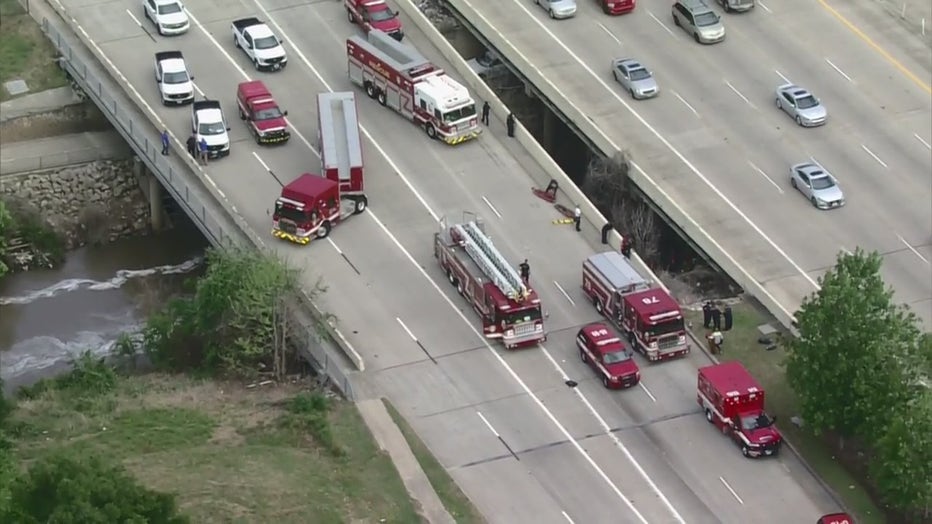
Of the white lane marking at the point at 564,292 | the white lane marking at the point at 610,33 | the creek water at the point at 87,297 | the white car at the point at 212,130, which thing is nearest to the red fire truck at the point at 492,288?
the white lane marking at the point at 564,292

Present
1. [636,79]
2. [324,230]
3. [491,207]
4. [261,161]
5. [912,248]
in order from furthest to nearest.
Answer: [636,79] < [261,161] < [491,207] < [912,248] < [324,230]

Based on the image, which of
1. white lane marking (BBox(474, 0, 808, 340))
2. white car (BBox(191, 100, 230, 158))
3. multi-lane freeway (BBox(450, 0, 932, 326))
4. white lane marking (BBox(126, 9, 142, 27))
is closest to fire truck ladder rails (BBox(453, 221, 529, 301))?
white lane marking (BBox(474, 0, 808, 340))

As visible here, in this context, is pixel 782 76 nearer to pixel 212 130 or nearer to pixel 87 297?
pixel 212 130

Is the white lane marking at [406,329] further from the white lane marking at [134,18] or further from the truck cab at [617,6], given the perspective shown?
the truck cab at [617,6]

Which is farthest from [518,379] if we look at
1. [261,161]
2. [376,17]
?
[376,17]

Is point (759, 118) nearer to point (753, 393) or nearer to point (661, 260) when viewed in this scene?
point (661, 260)

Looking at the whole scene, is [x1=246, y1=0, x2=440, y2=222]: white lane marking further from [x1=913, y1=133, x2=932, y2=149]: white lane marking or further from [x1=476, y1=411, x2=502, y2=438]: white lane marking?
[x1=913, y1=133, x2=932, y2=149]: white lane marking
